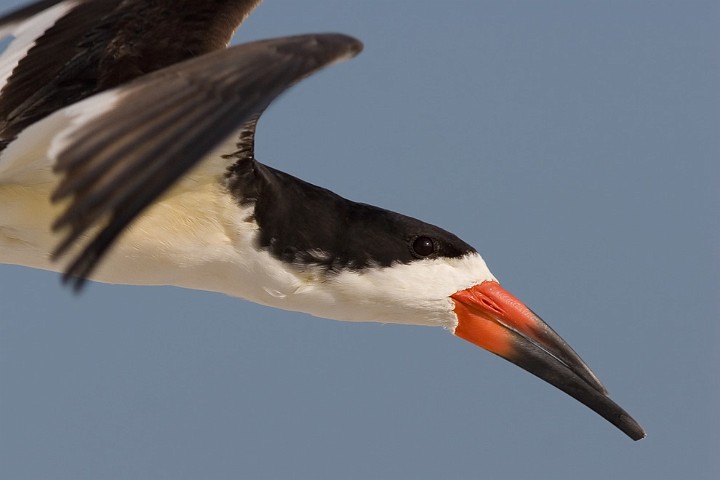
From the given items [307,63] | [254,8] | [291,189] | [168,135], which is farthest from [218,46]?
[168,135]

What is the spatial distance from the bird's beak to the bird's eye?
346 mm

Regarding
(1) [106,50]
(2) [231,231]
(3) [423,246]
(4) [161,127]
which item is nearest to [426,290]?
(3) [423,246]

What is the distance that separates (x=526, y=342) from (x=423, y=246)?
0.71 meters

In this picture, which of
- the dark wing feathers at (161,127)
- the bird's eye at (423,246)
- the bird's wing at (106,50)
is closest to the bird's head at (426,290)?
the bird's eye at (423,246)

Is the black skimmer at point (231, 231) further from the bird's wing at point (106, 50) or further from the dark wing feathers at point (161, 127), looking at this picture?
the dark wing feathers at point (161, 127)

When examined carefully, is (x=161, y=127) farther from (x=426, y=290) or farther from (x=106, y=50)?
(x=426, y=290)

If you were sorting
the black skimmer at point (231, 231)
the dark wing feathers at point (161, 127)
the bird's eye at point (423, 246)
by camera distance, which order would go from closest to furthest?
the dark wing feathers at point (161, 127), the black skimmer at point (231, 231), the bird's eye at point (423, 246)

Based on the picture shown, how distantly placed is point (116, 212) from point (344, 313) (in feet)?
7.22

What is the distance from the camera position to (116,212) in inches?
150

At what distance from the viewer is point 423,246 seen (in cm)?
594

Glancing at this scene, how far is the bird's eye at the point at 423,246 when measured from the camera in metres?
5.93

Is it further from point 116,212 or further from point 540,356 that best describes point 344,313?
point 116,212

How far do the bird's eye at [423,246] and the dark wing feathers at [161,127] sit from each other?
1563mm

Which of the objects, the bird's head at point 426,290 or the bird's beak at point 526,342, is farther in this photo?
the bird's beak at point 526,342
